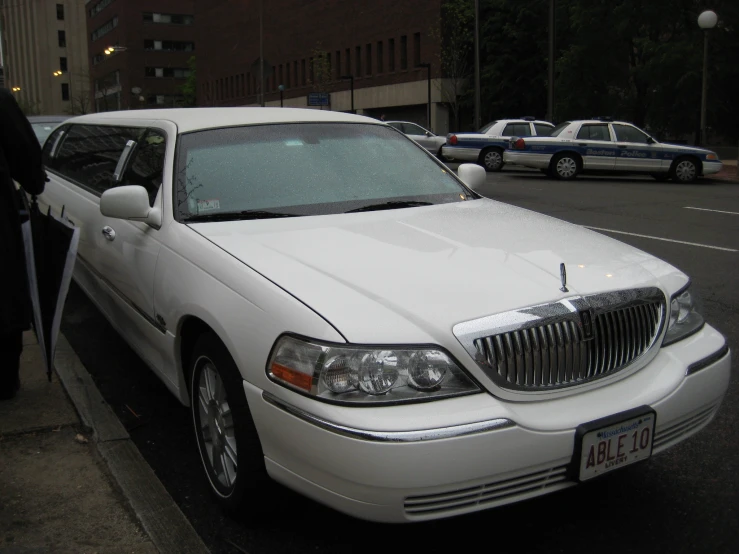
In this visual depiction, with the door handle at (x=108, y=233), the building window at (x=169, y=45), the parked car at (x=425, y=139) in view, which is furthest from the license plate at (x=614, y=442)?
the building window at (x=169, y=45)

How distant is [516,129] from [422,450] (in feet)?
72.0

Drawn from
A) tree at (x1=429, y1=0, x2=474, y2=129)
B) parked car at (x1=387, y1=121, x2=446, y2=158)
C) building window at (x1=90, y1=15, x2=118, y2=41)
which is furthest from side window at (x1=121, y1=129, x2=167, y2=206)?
building window at (x1=90, y1=15, x2=118, y2=41)

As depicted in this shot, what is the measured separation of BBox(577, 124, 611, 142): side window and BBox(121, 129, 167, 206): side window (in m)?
17.5

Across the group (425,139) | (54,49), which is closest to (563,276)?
(425,139)

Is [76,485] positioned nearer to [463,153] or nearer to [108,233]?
[108,233]

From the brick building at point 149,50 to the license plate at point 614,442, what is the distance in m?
91.0

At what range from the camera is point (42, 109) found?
5017 inches

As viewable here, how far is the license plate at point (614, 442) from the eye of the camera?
8.60ft

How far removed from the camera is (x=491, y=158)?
934 inches

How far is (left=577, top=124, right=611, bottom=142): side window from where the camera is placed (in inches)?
802

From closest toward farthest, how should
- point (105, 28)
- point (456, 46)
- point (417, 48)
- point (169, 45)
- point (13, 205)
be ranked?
point (13, 205), point (456, 46), point (417, 48), point (169, 45), point (105, 28)

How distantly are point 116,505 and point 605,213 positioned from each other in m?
11.5

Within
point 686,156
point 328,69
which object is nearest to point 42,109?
point 328,69

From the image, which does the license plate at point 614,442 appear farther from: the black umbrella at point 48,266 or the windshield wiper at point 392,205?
the black umbrella at point 48,266
